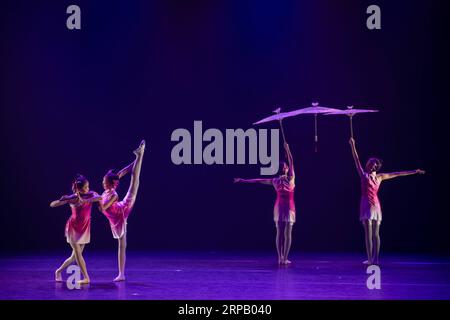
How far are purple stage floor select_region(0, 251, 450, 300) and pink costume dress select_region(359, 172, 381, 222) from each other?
70 centimetres

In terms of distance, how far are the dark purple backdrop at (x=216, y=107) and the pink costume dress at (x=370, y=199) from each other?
2.60 meters

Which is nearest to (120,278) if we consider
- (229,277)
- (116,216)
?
(116,216)

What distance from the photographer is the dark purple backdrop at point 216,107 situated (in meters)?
10.8

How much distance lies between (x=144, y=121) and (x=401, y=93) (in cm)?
→ 448

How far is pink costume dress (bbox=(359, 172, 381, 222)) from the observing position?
8414mm

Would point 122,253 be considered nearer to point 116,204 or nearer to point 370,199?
point 116,204

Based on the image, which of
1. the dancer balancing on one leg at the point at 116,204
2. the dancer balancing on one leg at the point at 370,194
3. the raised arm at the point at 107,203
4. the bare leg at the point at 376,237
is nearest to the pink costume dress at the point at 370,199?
the dancer balancing on one leg at the point at 370,194

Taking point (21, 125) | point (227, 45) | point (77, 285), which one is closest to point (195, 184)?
point (227, 45)

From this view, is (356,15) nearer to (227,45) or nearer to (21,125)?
(227,45)

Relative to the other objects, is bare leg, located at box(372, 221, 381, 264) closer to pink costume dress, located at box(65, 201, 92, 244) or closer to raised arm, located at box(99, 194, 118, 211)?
raised arm, located at box(99, 194, 118, 211)

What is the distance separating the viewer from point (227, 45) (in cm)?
1091

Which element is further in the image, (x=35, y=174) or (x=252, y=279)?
(x=35, y=174)

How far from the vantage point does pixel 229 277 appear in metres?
7.42

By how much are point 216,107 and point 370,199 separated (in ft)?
11.8
